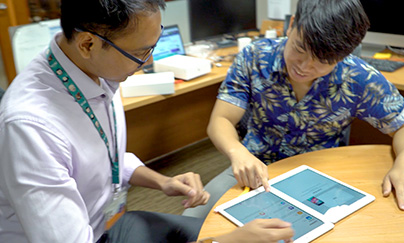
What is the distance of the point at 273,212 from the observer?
39.2 inches

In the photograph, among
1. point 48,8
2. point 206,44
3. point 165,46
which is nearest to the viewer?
point 165,46

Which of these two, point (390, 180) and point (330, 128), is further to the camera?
point (330, 128)

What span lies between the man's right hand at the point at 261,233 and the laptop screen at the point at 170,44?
5.36 feet

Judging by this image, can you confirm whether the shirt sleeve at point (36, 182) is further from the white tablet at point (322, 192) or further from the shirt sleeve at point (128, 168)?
the white tablet at point (322, 192)

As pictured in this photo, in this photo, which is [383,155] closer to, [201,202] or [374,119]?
[374,119]

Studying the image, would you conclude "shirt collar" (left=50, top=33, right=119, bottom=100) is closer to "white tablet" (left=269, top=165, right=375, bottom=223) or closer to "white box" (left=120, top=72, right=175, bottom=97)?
"white tablet" (left=269, top=165, right=375, bottom=223)

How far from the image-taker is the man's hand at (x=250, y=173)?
111cm

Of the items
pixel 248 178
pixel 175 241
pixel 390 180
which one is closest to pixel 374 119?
pixel 390 180

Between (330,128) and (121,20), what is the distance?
0.91 m

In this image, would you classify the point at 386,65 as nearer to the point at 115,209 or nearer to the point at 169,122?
the point at 169,122

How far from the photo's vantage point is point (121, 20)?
88 centimetres

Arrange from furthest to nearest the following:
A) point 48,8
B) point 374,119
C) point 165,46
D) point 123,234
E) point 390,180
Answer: point 48,8, point 165,46, point 374,119, point 123,234, point 390,180

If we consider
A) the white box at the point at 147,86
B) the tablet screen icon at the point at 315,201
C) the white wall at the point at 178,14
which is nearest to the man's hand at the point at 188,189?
the tablet screen icon at the point at 315,201

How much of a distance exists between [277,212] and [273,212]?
1 cm
